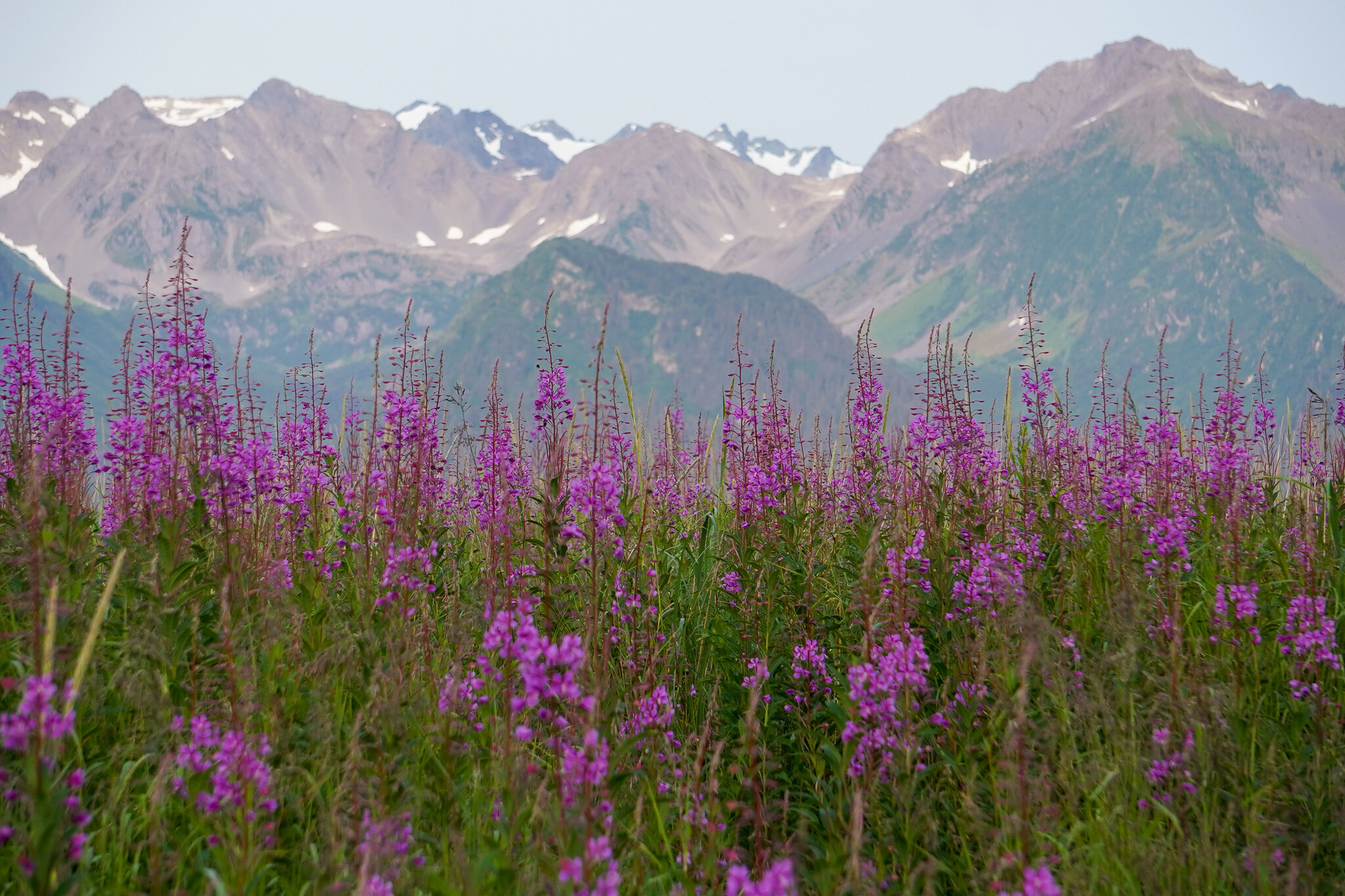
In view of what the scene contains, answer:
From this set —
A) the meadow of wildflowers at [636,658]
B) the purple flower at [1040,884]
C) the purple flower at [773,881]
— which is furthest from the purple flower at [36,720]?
the purple flower at [1040,884]

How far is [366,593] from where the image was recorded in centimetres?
398

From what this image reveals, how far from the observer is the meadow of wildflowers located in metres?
2.71

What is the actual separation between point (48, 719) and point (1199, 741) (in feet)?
14.2

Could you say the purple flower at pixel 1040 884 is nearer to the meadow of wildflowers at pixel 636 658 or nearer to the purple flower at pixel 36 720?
the meadow of wildflowers at pixel 636 658

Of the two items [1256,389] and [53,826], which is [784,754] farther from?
[1256,389]

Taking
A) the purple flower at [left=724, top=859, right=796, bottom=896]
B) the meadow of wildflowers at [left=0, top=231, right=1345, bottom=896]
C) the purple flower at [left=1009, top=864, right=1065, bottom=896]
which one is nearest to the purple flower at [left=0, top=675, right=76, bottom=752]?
the meadow of wildflowers at [left=0, top=231, right=1345, bottom=896]

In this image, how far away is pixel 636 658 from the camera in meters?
4.31

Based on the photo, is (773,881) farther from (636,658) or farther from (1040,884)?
(636,658)

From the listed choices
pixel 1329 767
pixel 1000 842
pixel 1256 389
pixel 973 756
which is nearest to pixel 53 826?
pixel 1000 842

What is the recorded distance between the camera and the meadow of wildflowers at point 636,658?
2.71m

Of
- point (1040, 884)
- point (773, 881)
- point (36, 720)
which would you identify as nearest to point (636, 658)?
point (773, 881)

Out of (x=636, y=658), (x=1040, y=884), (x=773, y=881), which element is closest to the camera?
(x=773, y=881)

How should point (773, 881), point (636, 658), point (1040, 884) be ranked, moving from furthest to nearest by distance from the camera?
point (636, 658) < point (1040, 884) < point (773, 881)

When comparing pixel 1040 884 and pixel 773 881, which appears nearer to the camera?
pixel 773 881
